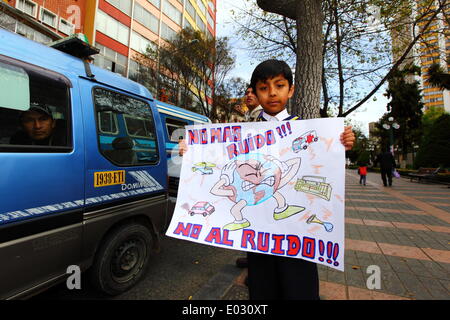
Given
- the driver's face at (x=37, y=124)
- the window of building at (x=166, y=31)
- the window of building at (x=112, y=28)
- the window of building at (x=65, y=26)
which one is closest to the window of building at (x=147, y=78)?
the window of building at (x=112, y=28)

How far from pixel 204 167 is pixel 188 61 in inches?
633

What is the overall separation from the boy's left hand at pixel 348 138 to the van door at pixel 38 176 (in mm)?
2047

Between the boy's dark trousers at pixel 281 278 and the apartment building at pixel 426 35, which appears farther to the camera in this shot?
the apartment building at pixel 426 35

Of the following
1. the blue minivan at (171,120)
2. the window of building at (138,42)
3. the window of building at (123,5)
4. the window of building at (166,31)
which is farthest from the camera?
the window of building at (166,31)

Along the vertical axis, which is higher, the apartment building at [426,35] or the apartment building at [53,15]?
the apartment building at [53,15]

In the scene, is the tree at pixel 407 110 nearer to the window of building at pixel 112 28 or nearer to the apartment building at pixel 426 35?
the apartment building at pixel 426 35

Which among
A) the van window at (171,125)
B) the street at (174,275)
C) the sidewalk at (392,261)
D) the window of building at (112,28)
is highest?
the window of building at (112,28)

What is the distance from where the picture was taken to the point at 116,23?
66.7ft

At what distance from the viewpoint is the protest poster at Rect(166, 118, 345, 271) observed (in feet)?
4.53

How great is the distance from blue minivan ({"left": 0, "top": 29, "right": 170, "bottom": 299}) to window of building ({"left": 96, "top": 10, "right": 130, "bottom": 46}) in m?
21.9

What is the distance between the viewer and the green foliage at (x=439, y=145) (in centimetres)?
1695

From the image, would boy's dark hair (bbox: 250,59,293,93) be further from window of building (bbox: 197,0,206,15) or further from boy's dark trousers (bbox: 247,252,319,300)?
window of building (bbox: 197,0,206,15)
